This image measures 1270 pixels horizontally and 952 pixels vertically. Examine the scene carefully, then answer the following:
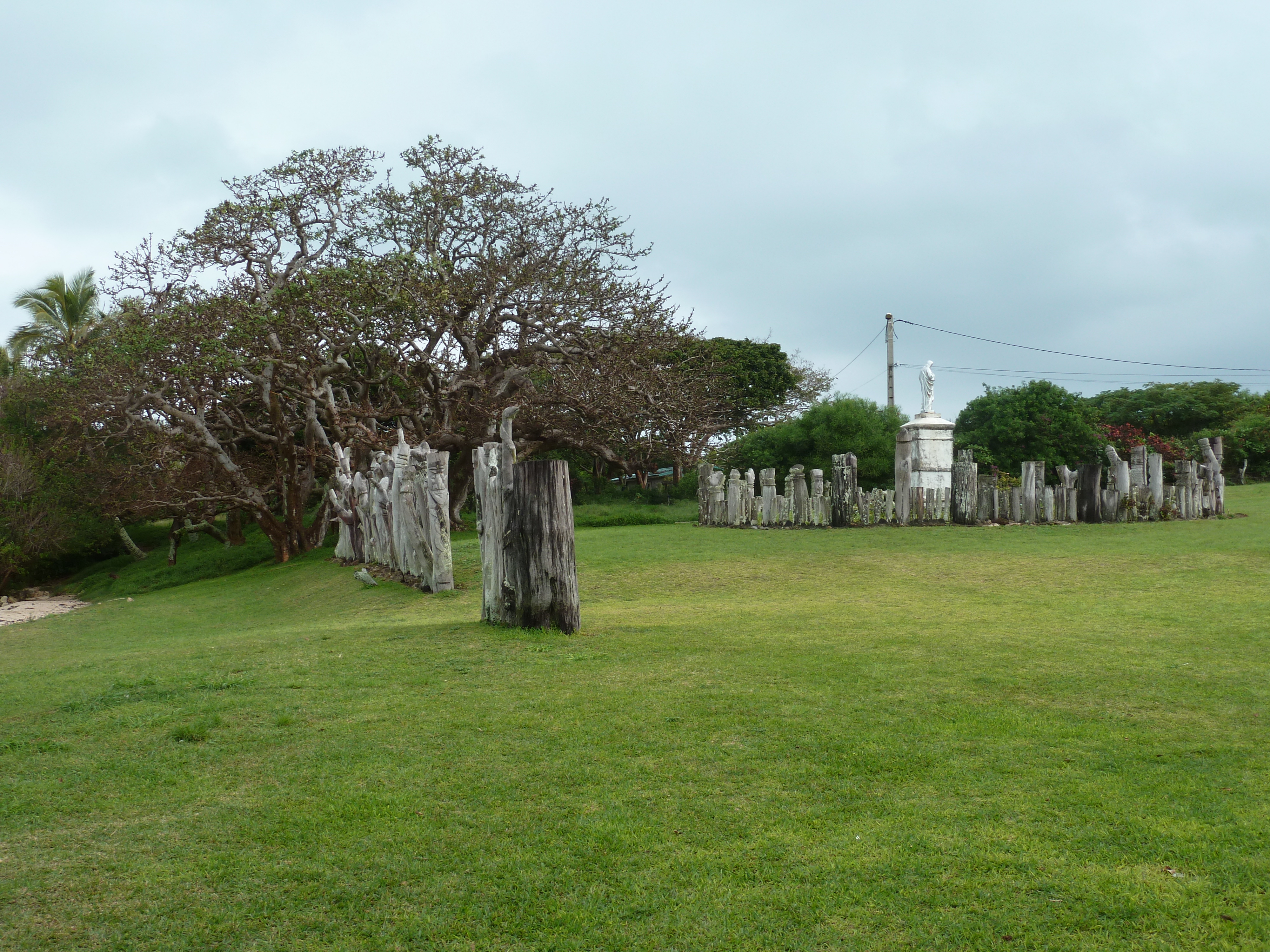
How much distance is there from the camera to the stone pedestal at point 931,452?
21.5m

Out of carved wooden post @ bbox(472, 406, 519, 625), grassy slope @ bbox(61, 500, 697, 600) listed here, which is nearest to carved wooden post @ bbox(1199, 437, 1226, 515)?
grassy slope @ bbox(61, 500, 697, 600)

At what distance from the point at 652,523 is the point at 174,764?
64.4 ft

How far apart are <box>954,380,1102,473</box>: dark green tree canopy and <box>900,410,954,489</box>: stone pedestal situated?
9256 millimetres

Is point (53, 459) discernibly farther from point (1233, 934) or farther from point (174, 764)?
point (1233, 934)

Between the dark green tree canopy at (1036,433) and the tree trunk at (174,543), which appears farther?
the dark green tree canopy at (1036,433)

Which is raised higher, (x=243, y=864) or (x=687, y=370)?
(x=687, y=370)

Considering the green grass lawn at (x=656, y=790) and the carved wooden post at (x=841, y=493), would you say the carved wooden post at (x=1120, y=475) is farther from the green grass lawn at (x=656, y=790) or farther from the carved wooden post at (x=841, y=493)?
the green grass lawn at (x=656, y=790)

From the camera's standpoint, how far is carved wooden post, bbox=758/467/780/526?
65.7 ft

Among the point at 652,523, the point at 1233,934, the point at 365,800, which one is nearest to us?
the point at 1233,934

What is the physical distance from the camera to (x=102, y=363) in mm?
21891

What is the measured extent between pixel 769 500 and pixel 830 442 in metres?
8.15

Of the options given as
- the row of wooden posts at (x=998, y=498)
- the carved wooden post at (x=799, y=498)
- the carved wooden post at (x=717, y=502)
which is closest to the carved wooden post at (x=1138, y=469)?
the row of wooden posts at (x=998, y=498)

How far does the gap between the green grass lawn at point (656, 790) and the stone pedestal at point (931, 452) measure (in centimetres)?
1256

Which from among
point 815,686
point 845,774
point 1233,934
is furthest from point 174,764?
point 1233,934
